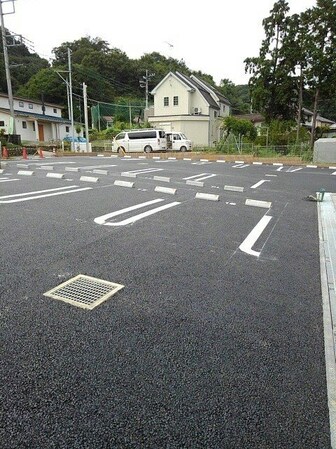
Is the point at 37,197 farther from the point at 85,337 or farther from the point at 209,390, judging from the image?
the point at 209,390

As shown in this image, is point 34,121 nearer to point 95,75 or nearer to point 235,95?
point 95,75

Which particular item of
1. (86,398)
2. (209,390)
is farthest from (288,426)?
(86,398)

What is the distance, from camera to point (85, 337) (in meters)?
2.16

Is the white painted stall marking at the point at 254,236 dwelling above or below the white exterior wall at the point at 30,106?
below

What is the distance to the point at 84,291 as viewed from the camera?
9.12ft

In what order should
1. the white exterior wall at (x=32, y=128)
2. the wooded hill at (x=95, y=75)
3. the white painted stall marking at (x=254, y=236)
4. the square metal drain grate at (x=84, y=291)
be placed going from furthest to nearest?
the wooded hill at (x=95, y=75)
the white exterior wall at (x=32, y=128)
the white painted stall marking at (x=254, y=236)
the square metal drain grate at (x=84, y=291)

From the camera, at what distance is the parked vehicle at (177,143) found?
81.4ft

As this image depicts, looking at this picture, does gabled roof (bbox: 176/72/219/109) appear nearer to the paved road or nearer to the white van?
the white van

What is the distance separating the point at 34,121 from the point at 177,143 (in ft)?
59.8

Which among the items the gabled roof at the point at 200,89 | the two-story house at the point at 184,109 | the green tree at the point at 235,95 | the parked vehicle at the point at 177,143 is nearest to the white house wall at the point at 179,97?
the two-story house at the point at 184,109

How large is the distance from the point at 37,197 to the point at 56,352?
210 inches

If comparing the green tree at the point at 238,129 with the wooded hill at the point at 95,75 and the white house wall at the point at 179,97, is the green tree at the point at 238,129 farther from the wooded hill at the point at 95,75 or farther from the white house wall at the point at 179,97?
the wooded hill at the point at 95,75

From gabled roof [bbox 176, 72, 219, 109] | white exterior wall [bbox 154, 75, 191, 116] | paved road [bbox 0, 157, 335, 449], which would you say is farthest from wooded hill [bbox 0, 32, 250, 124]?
paved road [bbox 0, 157, 335, 449]

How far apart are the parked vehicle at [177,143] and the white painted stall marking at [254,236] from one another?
19.9 meters
